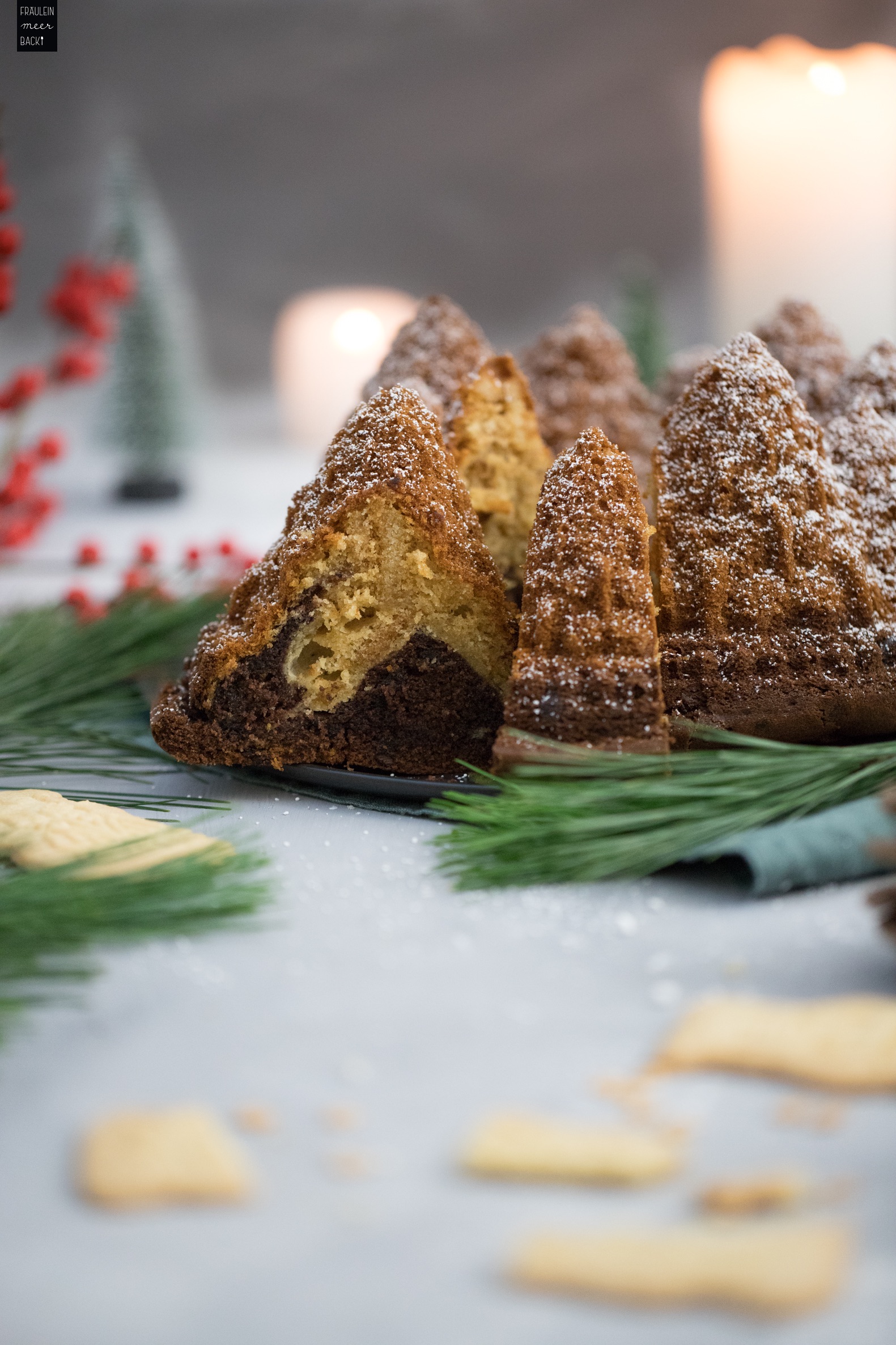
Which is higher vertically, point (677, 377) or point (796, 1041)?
point (677, 377)

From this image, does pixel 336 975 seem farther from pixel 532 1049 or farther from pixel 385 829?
pixel 385 829

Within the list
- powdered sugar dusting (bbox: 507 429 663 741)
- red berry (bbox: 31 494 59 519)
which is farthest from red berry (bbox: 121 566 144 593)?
powdered sugar dusting (bbox: 507 429 663 741)

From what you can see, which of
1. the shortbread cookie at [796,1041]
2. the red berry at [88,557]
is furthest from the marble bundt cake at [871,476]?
the red berry at [88,557]

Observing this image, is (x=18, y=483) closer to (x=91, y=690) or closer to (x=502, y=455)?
(x=91, y=690)

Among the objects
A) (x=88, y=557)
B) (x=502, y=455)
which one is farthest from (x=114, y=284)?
(x=502, y=455)

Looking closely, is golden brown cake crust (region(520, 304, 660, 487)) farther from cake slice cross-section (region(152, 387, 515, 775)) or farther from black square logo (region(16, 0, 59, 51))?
black square logo (region(16, 0, 59, 51))
